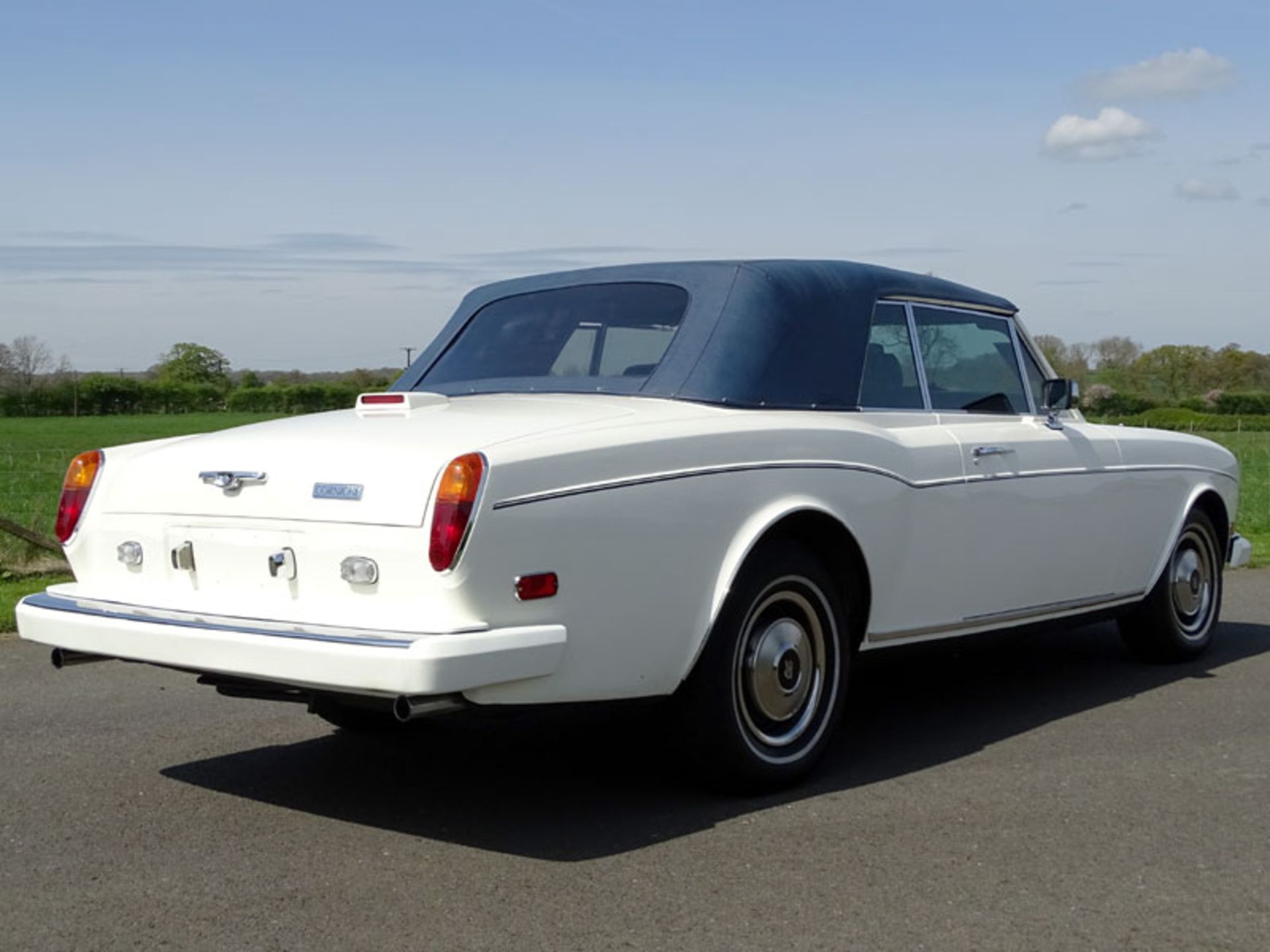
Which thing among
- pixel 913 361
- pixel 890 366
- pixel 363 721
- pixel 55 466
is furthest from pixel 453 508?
pixel 55 466

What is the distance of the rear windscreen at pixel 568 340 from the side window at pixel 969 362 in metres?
1.13

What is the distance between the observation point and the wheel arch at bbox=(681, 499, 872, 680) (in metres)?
4.72

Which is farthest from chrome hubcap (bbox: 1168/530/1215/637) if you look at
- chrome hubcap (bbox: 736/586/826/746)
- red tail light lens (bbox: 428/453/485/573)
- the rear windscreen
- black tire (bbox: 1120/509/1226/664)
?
red tail light lens (bbox: 428/453/485/573)

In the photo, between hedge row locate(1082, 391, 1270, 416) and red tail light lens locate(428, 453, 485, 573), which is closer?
red tail light lens locate(428, 453, 485, 573)

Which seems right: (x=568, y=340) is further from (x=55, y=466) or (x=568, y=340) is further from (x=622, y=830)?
(x=55, y=466)

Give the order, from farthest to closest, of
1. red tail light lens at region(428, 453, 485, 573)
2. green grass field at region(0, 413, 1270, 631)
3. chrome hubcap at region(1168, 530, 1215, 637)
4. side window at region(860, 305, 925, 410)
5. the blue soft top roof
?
green grass field at region(0, 413, 1270, 631)
chrome hubcap at region(1168, 530, 1215, 637)
side window at region(860, 305, 925, 410)
the blue soft top roof
red tail light lens at region(428, 453, 485, 573)

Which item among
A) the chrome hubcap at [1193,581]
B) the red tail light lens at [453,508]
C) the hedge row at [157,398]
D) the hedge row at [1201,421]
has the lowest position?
the hedge row at [157,398]

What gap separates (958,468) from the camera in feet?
19.0

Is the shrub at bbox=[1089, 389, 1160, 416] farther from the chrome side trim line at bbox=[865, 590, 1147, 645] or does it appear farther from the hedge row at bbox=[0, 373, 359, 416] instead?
the chrome side trim line at bbox=[865, 590, 1147, 645]

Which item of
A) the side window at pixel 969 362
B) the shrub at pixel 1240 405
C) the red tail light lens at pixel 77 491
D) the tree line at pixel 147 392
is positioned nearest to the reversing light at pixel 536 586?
the red tail light lens at pixel 77 491

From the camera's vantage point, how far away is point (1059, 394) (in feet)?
22.0

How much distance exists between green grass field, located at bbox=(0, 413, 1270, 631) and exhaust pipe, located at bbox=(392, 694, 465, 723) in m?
4.77

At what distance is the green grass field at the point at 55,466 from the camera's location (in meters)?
10.2

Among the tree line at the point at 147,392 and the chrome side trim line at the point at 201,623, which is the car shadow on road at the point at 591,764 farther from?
the tree line at the point at 147,392
